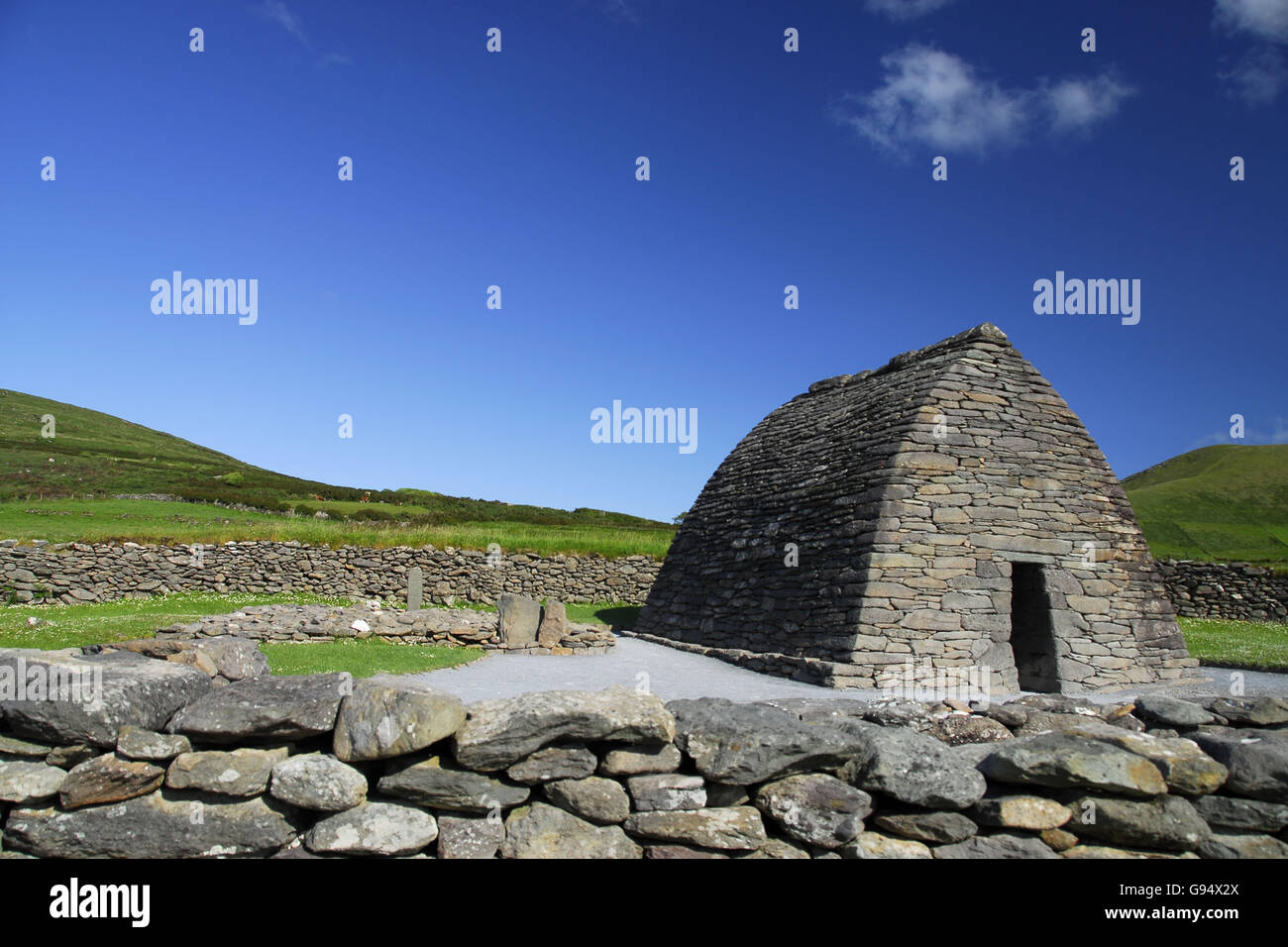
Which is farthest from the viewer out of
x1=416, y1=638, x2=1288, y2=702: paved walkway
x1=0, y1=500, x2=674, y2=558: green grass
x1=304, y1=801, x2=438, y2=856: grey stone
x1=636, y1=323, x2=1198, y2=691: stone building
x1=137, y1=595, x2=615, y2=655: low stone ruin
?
x1=0, y1=500, x2=674, y2=558: green grass

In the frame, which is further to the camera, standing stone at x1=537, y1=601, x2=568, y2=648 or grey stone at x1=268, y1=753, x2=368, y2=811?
standing stone at x1=537, y1=601, x2=568, y2=648

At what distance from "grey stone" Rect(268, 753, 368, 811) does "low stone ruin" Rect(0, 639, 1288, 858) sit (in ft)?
0.04

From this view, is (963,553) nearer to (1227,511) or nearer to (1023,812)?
(1023,812)

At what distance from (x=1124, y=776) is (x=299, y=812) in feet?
16.3

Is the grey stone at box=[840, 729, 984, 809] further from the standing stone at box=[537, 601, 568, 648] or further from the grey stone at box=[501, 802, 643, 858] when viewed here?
the standing stone at box=[537, 601, 568, 648]

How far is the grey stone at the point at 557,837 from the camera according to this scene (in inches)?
173

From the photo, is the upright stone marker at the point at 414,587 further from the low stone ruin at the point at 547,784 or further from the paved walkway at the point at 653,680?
the low stone ruin at the point at 547,784

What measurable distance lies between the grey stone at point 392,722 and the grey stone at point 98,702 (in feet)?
4.09

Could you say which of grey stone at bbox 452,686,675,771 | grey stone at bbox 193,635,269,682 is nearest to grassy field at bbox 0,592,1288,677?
grey stone at bbox 193,635,269,682

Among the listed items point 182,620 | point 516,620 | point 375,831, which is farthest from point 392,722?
point 182,620

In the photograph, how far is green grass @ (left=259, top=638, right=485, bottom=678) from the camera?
10844mm
